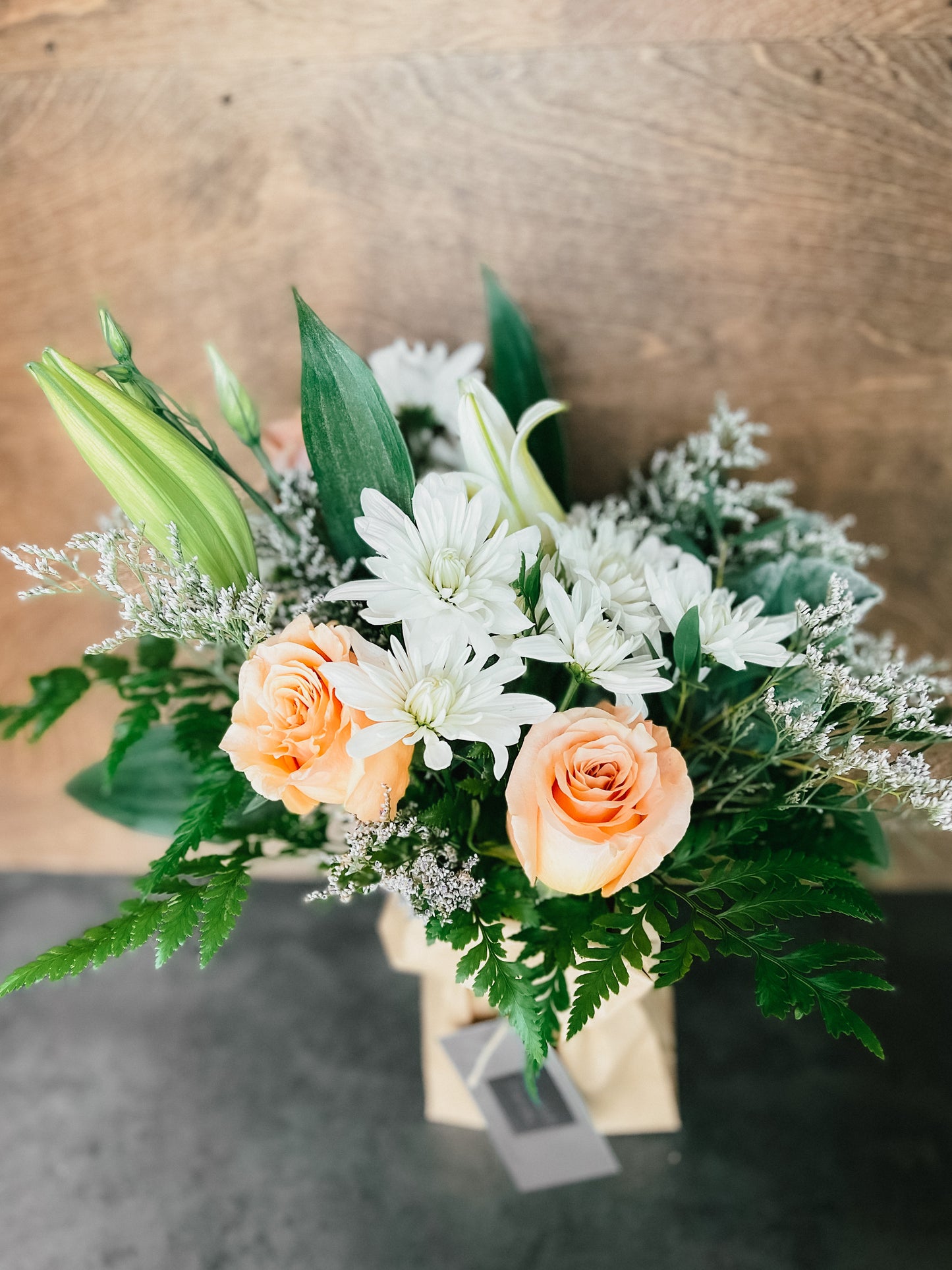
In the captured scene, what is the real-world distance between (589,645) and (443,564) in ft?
0.30

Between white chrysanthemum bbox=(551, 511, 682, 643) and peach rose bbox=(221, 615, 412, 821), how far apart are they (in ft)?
0.47

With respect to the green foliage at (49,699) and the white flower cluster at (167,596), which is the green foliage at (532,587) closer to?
the white flower cluster at (167,596)

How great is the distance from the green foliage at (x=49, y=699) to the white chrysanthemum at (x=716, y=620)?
1.48 ft

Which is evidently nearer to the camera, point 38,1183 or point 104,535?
point 104,535

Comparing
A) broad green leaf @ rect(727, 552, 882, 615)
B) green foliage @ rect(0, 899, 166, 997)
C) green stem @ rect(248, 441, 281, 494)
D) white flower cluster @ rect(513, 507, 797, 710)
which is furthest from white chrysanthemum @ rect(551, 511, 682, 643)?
green foliage @ rect(0, 899, 166, 997)

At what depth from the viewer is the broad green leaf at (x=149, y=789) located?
734 millimetres

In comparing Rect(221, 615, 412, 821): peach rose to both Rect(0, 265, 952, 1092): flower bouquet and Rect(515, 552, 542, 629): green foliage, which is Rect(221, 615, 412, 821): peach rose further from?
Rect(515, 552, 542, 629): green foliage

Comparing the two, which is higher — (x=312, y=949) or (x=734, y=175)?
(x=734, y=175)

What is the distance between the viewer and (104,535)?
0.48m

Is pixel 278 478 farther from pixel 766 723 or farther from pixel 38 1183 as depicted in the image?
pixel 38 1183

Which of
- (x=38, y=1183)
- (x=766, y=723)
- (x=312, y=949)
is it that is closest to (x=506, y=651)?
(x=766, y=723)

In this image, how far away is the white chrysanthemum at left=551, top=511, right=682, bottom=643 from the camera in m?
0.49

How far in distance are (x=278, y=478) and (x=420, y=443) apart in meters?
0.16

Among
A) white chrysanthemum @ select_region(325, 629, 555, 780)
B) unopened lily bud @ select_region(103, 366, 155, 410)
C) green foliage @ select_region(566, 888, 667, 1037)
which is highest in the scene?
unopened lily bud @ select_region(103, 366, 155, 410)
